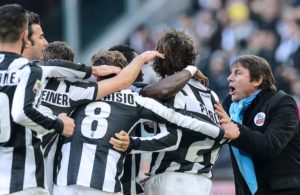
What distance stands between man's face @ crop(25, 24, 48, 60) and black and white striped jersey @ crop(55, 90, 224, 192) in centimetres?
66

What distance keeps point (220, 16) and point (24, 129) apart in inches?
416

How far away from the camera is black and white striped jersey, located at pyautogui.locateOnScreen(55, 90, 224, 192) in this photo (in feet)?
22.2

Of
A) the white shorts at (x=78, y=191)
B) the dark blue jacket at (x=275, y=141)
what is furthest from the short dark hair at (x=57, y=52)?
the dark blue jacket at (x=275, y=141)

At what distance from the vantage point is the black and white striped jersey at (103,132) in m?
6.78

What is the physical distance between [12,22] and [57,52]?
0.92m

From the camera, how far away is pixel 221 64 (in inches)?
603

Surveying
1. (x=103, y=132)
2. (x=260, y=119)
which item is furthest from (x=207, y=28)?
(x=103, y=132)

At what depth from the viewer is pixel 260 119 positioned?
763 centimetres

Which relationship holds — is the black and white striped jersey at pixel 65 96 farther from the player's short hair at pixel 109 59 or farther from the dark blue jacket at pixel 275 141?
the dark blue jacket at pixel 275 141

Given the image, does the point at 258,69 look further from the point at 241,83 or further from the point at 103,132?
the point at 103,132

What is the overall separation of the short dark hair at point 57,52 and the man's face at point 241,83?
54.4 inches

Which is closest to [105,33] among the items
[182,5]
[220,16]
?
[182,5]

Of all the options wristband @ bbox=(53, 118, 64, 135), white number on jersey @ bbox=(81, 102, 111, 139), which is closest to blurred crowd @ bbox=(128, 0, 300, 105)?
white number on jersey @ bbox=(81, 102, 111, 139)

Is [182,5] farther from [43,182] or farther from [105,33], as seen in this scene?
[43,182]
